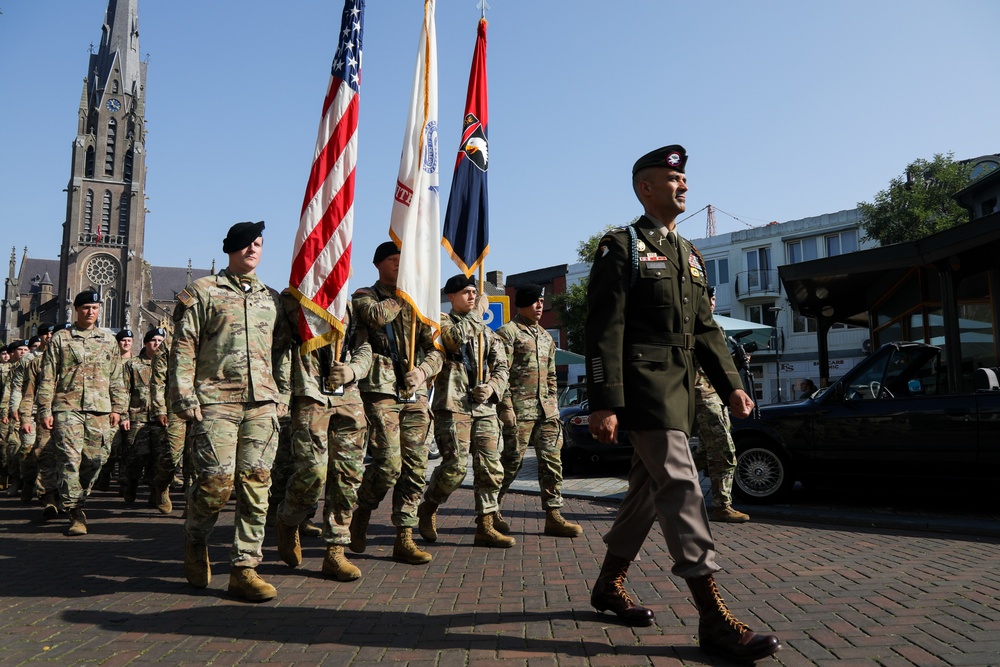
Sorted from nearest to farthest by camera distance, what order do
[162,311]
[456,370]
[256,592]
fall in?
[256,592]
[456,370]
[162,311]

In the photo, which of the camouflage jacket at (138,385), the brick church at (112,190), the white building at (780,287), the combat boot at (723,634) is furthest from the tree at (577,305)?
the brick church at (112,190)

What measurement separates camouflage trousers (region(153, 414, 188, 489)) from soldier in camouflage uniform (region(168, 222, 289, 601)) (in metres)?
5.07

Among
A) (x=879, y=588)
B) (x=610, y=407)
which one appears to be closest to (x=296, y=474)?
(x=610, y=407)

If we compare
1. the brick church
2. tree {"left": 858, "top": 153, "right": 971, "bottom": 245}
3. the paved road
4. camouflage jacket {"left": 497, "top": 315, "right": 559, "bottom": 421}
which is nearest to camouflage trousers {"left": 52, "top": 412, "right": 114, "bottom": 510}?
the paved road

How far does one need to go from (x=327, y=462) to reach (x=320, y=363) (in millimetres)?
689

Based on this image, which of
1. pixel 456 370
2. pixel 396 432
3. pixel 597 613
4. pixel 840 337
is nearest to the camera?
pixel 597 613

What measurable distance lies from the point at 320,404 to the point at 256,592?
133cm

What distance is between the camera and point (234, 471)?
4.71 meters

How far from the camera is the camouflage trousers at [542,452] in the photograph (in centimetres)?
685

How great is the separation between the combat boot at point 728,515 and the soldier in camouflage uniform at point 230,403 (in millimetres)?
4626

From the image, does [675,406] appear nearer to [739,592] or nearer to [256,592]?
[739,592]

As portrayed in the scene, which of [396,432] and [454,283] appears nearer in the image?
[396,432]

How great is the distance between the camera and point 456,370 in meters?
6.41

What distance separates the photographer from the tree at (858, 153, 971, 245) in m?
29.5
